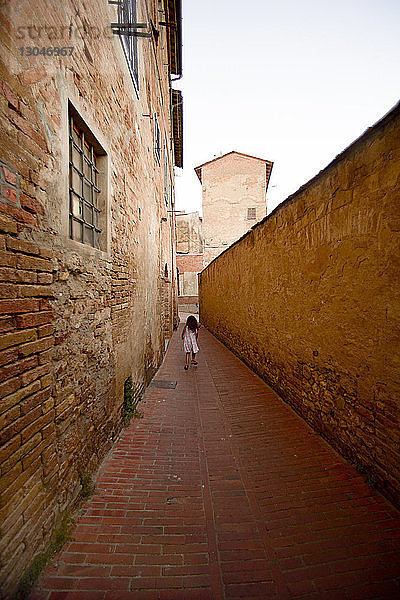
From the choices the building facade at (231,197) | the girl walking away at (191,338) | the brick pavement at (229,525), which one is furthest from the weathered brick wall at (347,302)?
the building facade at (231,197)

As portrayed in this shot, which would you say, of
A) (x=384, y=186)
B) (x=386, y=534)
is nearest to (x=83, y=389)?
(x=386, y=534)

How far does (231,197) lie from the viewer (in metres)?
24.7

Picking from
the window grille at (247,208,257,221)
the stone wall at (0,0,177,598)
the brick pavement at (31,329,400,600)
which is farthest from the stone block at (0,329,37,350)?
the window grille at (247,208,257,221)

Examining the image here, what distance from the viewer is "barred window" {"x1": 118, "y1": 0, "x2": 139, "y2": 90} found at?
4.03m

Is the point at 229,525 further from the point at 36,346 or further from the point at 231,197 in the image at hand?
the point at 231,197

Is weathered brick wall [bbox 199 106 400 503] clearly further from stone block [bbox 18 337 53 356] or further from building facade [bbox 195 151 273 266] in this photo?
building facade [bbox 195 151 273 266]

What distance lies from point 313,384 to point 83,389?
282 centimetres

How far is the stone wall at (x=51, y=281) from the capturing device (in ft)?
5.43

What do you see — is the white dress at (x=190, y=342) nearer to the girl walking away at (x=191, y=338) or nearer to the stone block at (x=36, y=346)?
the girl walking away at (x=191, y=338)

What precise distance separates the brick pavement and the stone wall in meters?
0.40

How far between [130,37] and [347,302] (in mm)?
5245

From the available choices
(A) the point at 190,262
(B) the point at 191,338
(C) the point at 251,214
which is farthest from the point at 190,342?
(A) the point at 190,262

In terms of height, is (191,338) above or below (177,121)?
below

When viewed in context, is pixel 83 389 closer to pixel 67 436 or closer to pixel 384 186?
pixel 67 436
